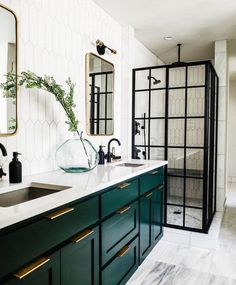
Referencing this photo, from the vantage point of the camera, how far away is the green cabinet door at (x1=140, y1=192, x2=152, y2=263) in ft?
7.40

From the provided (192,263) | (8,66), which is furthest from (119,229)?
(8,66)

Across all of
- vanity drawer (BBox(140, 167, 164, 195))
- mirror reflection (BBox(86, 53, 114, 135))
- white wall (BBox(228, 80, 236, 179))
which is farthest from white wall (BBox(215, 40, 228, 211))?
white wall (BBox(228, 80, 236, 179))

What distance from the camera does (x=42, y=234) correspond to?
3.66ft

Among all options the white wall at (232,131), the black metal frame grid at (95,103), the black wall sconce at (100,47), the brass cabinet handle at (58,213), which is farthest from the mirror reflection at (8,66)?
the white wall at (232,131)

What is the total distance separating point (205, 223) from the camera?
310 centimetres

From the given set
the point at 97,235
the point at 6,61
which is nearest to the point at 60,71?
the point at 6,61

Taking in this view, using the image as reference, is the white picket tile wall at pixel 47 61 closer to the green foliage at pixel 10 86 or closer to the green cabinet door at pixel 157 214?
the green foliage at pixel 10 86

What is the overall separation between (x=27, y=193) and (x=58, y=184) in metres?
0.21

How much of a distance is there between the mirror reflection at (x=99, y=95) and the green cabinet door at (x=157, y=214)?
2.81ft

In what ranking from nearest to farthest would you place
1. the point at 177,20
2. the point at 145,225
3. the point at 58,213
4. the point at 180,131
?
1. the point at 58,213
2. the point at 145,225
3. the point at 177,20
4. the point at 180,131

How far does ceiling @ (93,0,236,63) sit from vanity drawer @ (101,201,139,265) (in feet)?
6.75

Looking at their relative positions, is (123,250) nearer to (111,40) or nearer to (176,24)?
(111,40)

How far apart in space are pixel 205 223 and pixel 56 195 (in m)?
2.37

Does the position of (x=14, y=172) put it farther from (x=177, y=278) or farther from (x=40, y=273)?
(x=177, y=278)
